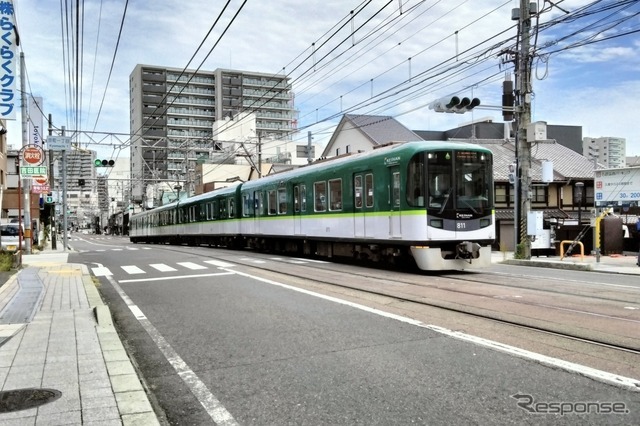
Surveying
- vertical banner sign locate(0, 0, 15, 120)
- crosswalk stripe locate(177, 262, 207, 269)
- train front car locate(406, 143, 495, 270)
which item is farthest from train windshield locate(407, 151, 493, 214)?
vertical banner sign locate(0, 0, 15, 120)

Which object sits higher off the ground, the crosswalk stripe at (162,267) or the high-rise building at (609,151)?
the high-rise building at (609,151)

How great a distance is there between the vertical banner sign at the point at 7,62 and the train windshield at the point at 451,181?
29.4 ft

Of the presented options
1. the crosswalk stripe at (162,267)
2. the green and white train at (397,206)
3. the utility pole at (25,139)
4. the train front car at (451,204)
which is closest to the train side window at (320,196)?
the green and white train at (397,206)

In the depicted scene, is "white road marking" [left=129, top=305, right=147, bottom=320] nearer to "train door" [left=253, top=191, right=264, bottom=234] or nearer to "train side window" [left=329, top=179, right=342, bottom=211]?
"train side window" [left=329, top=179, right=342, bottom=211]

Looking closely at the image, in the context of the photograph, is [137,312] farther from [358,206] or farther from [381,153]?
[358,206]

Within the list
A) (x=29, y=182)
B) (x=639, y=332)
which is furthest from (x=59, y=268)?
(x=639, y=332)

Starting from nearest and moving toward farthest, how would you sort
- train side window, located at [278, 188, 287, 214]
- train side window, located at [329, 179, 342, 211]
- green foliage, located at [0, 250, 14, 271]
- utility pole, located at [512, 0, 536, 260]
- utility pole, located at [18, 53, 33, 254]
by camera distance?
1. green foliage, located at [0, 250, 14, 271]
2. train side window, located at [329, 179, 342, 211]
3. utility pole, located at [512, 0, 536, 260]
4. utility pole, located at [18, 53, 33, 254]
5. train side window, located at [278, 188, 287, 214]

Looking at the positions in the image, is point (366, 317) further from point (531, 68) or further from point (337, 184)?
point (531, 68)

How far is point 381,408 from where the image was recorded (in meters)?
4.27

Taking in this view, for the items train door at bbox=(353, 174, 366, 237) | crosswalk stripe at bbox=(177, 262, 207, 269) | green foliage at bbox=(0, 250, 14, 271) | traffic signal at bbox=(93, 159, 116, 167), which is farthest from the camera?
traffic signal at bbox=(93, 159, 116, 167)

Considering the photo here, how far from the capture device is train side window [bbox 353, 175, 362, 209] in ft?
51.6

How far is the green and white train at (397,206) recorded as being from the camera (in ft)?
43.9

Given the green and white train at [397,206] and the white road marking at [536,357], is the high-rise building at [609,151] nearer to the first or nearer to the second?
the green and white train at [397,206]

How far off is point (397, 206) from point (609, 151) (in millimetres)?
37904
